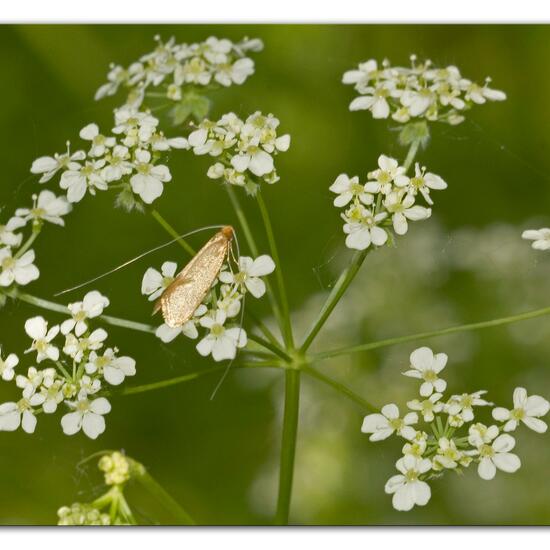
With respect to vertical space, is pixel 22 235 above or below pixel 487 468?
above

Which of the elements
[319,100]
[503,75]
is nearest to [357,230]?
[319,100]

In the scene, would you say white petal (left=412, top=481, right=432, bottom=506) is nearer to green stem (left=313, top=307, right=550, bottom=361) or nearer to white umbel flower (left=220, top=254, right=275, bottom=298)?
green stem (left=313, top=307, right=550, bottom=361)

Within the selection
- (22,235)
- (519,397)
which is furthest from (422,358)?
(22,235)

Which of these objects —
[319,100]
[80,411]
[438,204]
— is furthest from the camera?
[319,100]

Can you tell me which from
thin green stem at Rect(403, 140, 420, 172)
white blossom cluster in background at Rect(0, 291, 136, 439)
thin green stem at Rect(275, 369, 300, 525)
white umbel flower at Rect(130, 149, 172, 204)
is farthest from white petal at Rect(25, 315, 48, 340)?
thin green stem at Rect(403, 140, 420, 172)

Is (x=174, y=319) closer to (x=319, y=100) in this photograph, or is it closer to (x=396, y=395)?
(x=396, y=395)

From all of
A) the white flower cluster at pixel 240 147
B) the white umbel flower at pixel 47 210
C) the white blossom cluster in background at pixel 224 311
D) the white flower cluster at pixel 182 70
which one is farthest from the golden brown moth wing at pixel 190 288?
the white flower cluster at pixel 182 70

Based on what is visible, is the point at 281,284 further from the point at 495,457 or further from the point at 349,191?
the point at 495,457
